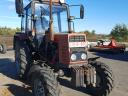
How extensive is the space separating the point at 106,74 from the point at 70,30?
2.12 m

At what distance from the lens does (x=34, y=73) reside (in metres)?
7.63

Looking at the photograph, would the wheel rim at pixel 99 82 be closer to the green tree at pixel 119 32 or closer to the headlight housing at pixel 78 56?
the headlight housing at pixel 78 56

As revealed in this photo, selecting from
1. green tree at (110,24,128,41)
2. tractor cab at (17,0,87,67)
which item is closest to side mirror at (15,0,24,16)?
tractor cab at (17,0,87,67)

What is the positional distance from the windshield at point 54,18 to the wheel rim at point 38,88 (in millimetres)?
2403

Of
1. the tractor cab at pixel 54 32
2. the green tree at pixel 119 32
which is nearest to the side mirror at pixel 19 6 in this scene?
the tractor cab at pixel 54 32

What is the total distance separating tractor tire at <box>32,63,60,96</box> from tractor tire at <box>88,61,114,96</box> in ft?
6.02

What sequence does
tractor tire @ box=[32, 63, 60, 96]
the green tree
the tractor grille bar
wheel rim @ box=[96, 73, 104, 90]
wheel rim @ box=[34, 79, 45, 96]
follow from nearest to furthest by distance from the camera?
1. tractor tire @ box=[32, 63, 60, 96]
2. wheel rim @ box=[34, 79, 45, 96]
3. the tractor grille bar
4. wheel rim @ box=[96, 73, 104, 90]
5. the green tree

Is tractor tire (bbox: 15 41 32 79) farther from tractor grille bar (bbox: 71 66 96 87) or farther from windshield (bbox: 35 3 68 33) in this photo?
tractor grille bar (bbox: 71 66 96 87)

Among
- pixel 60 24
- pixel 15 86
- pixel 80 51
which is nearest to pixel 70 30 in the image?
pixel 60 24

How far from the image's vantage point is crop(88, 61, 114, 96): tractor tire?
8.31 metres

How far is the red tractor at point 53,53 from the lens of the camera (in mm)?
7630

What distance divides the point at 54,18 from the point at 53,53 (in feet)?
4.61

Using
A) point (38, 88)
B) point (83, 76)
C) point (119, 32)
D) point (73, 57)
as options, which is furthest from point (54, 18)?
point (119, 32)

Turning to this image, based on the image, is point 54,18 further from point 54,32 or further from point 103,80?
point 103,80
